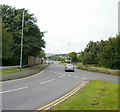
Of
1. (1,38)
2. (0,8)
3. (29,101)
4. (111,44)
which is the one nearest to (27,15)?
(0,8)

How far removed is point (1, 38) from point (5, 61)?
732 cm

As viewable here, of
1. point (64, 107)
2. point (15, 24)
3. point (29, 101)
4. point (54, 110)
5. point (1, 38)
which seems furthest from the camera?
point (15, 24)

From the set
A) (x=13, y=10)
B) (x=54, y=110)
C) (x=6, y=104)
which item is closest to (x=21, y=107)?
(x=6, y=104)

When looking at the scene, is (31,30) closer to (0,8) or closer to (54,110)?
(0,8)

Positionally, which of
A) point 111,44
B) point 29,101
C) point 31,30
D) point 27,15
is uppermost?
point 27,15

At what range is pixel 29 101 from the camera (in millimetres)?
6746

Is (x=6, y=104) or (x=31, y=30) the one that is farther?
(x=31, y=30)

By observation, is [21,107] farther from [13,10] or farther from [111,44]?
[13,10]

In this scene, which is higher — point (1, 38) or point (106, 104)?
point (1, 38)

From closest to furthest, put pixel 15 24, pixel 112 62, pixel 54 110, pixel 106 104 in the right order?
pixel 54 110 < pixel 106 104 < pixel 112 62 < pixel 15 24

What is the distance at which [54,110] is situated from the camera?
5480 mm

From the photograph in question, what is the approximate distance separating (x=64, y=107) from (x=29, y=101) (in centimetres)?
189

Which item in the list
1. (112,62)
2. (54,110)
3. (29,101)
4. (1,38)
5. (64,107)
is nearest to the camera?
(54,110)

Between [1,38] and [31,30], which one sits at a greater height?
[31,30]
